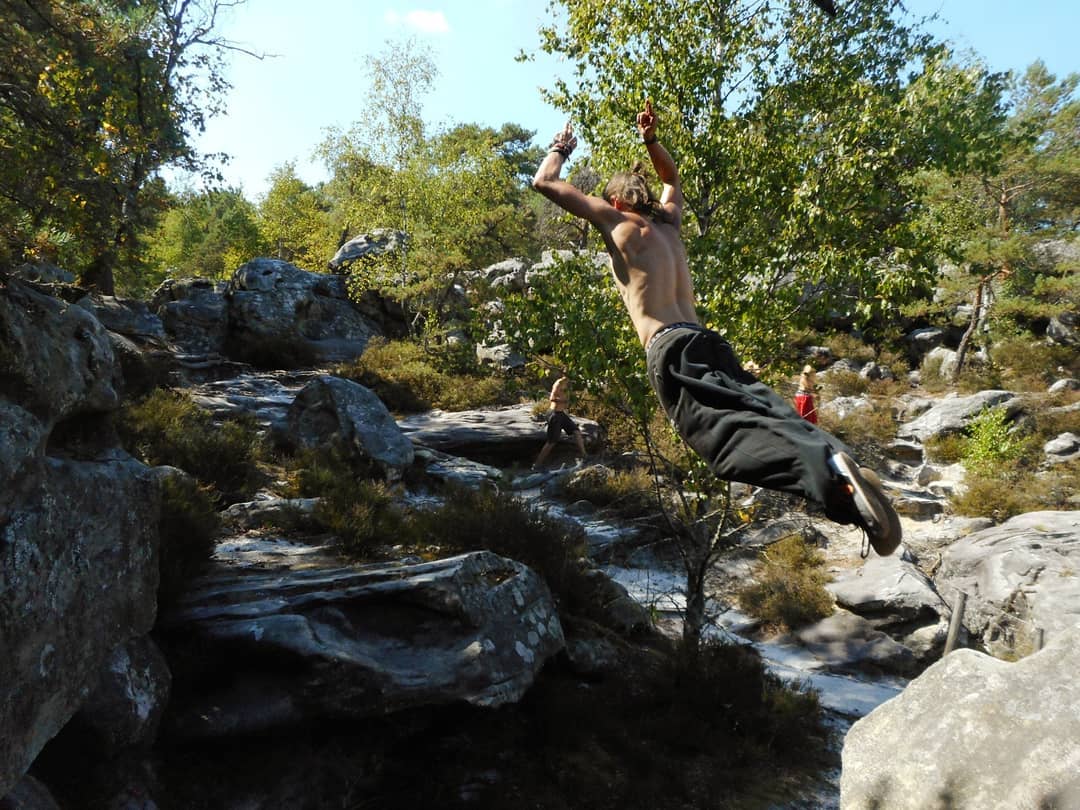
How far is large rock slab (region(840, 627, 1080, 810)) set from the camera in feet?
13.4

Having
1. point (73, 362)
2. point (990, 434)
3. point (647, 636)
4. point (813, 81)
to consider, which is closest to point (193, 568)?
point (73, 362)

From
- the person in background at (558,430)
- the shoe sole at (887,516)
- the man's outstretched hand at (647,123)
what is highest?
the man's outstretched hand at (647,123)

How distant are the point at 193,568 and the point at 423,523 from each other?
2.70 m

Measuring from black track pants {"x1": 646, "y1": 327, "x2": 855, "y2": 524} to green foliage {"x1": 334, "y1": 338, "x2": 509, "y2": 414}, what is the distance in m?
14.4

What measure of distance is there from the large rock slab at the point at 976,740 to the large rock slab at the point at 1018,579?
16.1 ft

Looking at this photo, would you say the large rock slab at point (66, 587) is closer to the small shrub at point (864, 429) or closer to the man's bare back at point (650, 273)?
the man's bare back at point (650, 273)

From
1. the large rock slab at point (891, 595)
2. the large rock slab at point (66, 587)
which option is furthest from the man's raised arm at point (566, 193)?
the large rock slab at point (891, 595)

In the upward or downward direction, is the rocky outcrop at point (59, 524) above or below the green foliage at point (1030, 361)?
below

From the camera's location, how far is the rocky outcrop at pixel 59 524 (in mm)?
3264

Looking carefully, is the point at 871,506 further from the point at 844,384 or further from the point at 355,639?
the point at 844,384

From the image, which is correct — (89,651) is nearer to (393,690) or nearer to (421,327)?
(393,690)

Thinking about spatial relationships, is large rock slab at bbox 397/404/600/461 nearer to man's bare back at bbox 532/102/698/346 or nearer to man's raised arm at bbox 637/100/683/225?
man's raised arm at bbox 637/100/683/225

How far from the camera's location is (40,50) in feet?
25.8

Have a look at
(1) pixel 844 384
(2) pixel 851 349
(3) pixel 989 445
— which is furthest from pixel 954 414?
(2) pixel 851 349
